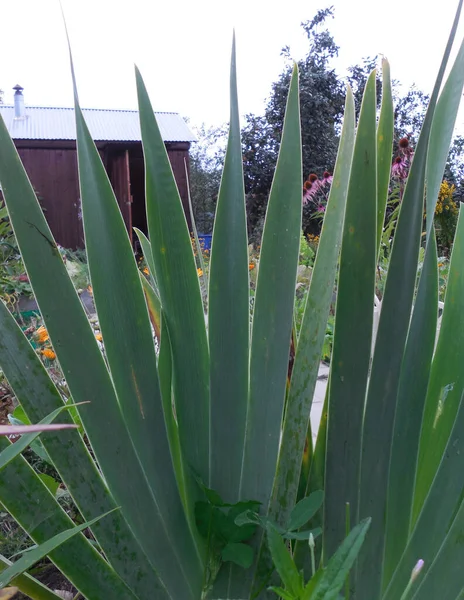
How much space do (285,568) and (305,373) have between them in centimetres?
21

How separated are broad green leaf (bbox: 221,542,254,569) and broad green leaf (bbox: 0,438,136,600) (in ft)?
0.33

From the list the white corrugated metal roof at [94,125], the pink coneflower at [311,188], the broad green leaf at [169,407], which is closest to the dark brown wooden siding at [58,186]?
the white corrugated metal roof at [94,125]

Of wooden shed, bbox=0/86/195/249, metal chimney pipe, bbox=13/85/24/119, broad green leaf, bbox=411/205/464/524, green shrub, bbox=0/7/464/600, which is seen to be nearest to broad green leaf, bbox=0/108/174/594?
green shrub, bbox=0/7/464/600

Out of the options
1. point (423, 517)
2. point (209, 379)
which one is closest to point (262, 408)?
point (209, 379)

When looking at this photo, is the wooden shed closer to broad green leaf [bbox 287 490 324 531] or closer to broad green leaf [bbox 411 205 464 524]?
broad green leaf [bbox 411 205 464 524]

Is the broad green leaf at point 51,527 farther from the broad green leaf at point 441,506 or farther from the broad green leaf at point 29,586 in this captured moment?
the broad green leaf at point 441,506

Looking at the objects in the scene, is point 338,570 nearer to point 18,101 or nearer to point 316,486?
point 316,486

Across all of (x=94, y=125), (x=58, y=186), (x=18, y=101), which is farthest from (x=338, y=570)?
(x=18, y=101)

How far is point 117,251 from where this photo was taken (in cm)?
54

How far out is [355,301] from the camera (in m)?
0.49

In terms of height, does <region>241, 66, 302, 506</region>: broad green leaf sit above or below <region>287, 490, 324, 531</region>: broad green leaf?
above

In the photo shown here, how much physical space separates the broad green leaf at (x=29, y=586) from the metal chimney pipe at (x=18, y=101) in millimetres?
9510

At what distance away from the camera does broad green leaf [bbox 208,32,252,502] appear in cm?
58

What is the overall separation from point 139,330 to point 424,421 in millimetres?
346
